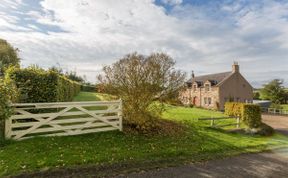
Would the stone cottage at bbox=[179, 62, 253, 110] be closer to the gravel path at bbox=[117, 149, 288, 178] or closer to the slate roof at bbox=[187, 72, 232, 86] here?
the slate roof at bbox=[187, 72, 232, 86]

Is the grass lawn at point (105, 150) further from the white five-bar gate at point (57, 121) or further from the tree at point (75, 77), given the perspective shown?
the tree at point (75, 77)

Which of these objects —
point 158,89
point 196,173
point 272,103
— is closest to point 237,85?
point 272,103

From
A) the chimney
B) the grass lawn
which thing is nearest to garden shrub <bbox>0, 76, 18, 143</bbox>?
the grass lawn

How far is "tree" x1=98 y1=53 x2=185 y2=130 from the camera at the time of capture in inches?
399

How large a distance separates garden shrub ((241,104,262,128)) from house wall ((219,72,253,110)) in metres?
23.7

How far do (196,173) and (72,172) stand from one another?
3586 millimetres

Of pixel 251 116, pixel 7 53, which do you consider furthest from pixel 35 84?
pixel 7 53

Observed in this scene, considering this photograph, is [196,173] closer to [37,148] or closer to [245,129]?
[37,148]

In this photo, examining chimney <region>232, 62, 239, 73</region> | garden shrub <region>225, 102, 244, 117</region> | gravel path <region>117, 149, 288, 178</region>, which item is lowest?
gravel path <region>117, 149, 288, 178</region>

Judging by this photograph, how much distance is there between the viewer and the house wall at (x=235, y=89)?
39.8 m

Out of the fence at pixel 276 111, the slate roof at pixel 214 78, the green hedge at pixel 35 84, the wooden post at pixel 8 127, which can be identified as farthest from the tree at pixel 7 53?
the fence at pixel 276 111

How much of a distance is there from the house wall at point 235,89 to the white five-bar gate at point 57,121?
33.7 meters

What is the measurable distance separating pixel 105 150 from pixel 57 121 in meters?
2.53

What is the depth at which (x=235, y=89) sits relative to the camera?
41094 millimetres
